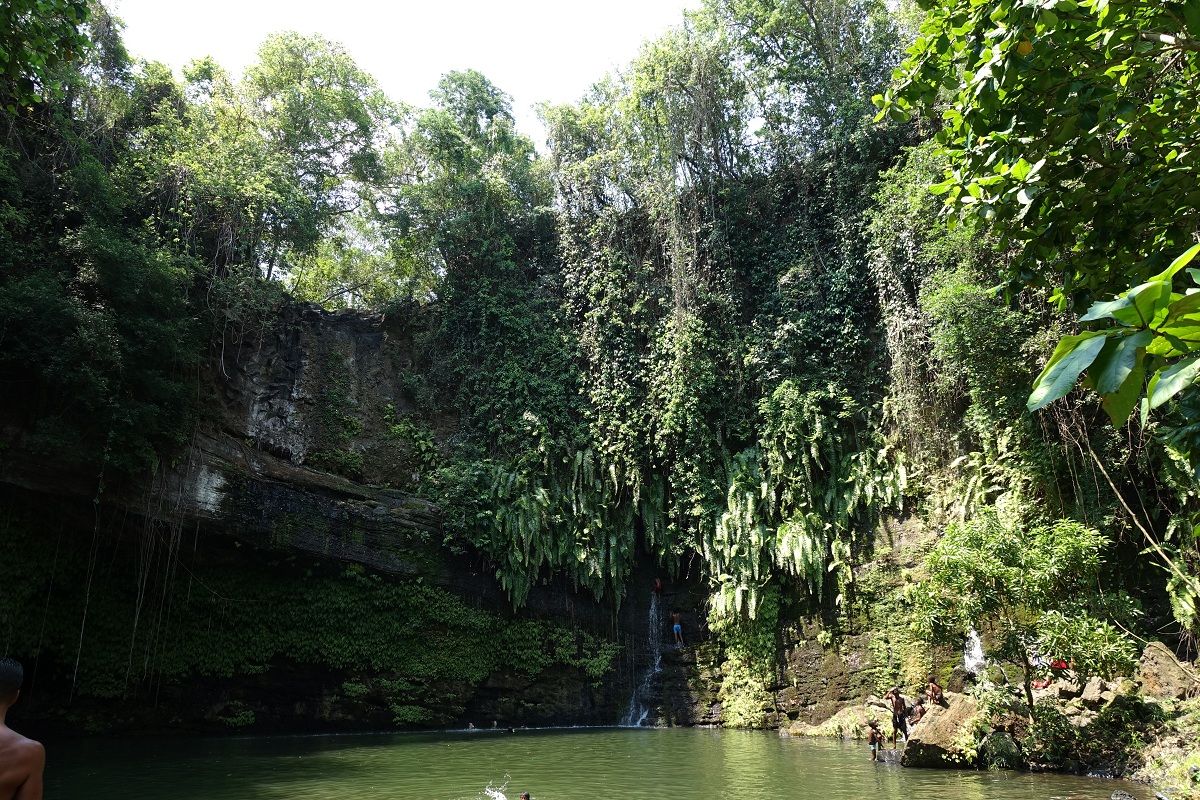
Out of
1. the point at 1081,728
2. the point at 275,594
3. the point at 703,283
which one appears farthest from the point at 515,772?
the point at 703,283

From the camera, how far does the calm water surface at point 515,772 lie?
8.59m

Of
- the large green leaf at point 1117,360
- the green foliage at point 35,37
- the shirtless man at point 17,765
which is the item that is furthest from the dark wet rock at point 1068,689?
the green foliage at point 35,37

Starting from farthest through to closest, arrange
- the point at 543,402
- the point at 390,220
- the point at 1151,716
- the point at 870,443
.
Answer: the point at 390,220
the point at 543,402
the point at 870,443
the point at 1151,716

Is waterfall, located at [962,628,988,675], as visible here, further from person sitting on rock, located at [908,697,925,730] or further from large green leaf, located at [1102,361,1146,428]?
large green leaf, located at [1102,361,1146,428]

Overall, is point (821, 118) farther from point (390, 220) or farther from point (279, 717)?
point (279, 717)

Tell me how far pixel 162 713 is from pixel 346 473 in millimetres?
6191

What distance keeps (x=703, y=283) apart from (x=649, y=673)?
10.1m

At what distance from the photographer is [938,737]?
10461 mm

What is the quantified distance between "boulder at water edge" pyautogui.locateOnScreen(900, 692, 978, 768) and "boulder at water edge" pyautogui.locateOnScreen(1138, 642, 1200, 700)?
2.26 m

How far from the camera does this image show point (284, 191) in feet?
56.5

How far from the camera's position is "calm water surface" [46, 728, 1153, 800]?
859 centimetres

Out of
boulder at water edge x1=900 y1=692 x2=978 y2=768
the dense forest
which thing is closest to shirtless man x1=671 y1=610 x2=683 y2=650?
the dense forest

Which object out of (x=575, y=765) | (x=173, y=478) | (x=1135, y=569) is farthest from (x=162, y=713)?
(x=1135, y=569)

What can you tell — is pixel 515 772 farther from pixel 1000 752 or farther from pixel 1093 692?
pixel 1093 692
